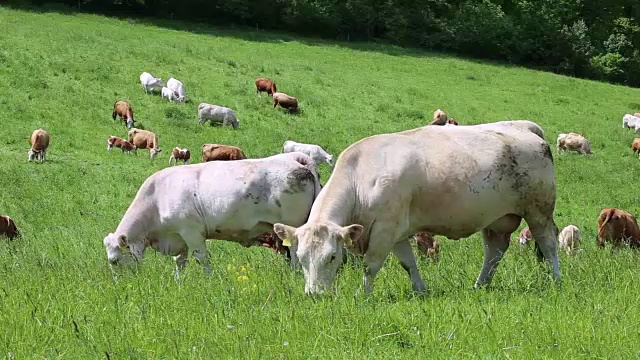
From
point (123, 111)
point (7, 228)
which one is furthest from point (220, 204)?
point (123, 111)

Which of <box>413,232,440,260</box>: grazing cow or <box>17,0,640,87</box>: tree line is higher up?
<box>413,232,440,260</box>: grazing cow

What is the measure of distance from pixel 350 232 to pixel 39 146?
16.7 metres

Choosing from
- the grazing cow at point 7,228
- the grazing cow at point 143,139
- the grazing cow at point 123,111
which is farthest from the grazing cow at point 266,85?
the grazing cow at point 7,228

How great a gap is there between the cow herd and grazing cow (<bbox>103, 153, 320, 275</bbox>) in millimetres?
13

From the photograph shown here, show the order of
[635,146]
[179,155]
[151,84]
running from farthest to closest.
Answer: [151,84] < [635,146] < [179,155]

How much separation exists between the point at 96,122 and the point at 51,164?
17.0 ft

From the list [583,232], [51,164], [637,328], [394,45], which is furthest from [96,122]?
[394,45]

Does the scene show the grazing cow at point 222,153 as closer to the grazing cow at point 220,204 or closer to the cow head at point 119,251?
the grazing cow at point 220,204

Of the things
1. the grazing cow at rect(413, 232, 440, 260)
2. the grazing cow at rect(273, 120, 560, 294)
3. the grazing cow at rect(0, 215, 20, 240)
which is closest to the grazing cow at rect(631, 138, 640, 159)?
the grazing cow at rect(413, 232, 440, 260)

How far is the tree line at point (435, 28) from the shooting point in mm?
53438

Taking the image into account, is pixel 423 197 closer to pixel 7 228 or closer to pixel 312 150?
pixel 7 228

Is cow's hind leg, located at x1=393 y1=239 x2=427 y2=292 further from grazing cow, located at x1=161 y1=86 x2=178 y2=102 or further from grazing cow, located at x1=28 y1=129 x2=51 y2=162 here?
grazing cow, located at x1=161 y1=86 x2=178 y2=102

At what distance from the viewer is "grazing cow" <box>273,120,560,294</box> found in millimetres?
7305

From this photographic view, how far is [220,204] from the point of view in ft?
33.1
